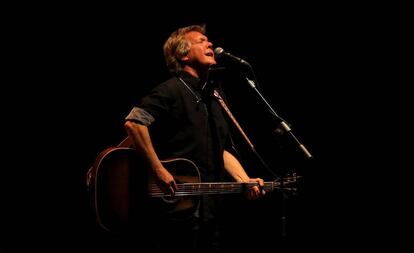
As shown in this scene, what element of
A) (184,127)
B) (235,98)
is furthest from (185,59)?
(235,98)

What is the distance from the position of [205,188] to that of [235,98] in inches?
66.2

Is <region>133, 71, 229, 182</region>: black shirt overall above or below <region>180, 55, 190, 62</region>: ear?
below

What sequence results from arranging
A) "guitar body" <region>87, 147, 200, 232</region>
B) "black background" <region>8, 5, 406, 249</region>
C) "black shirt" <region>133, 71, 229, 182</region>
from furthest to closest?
"black background" <region>8, 5, 406, 249</region> → "black shirt" <region>133, 71, 229, 182</region> → "guitar body" <region>87, 147, 200, 232</region>

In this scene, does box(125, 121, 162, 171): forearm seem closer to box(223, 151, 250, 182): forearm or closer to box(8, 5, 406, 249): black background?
box(223, 151, 250, 182): forearm

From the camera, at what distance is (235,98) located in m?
3.75

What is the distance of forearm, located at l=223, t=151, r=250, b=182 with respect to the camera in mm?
2579

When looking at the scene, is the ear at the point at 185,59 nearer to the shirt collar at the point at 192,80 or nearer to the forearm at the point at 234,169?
the shirt collar at the point at 192,80

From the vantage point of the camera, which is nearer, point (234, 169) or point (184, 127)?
point (184, 127)

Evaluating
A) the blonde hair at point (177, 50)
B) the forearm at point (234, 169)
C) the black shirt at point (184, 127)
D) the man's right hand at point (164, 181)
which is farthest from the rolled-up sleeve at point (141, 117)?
the forearm at point (234, 169)

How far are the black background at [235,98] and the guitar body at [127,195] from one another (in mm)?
1008

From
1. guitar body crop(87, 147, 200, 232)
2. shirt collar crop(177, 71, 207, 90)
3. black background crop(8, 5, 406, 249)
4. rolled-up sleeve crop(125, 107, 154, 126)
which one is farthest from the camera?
black background crop(8, 5, 406, 249)

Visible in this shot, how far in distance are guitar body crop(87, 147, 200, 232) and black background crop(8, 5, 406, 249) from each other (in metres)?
1.01

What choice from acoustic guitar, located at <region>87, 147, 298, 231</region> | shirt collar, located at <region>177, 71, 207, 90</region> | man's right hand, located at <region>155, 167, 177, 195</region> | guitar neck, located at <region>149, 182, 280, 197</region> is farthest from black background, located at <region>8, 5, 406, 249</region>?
man's right hand, located at <region>155, 167, 177, 195</region>

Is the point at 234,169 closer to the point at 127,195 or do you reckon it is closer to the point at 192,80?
the point at 192,80
